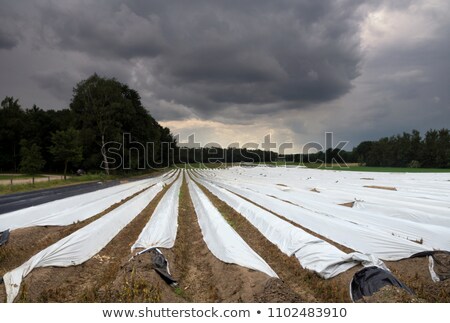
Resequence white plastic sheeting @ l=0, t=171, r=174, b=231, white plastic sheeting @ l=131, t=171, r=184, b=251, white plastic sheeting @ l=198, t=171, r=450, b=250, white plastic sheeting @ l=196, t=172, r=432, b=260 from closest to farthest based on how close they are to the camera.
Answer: white plastic sheeting @ l=196, t=172, r=432, b=260 < white plastic sheeting @ l=131, t=171, r=184, b=251 < white plastic sheeting @ l=198, t=171, r=450, b=250 < white plastic sheeting @ l=0, t=171, r=174, b=231

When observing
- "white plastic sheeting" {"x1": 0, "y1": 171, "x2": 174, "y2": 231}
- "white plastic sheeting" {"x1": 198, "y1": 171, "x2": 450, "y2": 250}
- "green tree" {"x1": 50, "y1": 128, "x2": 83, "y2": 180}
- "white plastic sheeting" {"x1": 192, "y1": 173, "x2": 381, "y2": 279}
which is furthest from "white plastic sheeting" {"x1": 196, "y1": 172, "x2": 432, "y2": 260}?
"green tree" {"x1": 50, "y1": 128, "x2": 83, "y2": 180}

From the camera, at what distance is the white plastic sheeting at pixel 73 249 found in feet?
16.3

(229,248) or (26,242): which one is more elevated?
(229,248)

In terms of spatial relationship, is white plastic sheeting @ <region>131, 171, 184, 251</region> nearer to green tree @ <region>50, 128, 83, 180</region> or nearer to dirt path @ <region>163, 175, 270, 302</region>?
dirt path @ <region>163, 175, 270, 302</region>

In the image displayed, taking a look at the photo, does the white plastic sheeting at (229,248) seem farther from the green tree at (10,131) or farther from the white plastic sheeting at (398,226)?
the green tree at (10,131)

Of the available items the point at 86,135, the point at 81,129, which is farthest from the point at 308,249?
the point at 81,129

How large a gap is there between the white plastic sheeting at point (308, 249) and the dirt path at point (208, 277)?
55.7 inches

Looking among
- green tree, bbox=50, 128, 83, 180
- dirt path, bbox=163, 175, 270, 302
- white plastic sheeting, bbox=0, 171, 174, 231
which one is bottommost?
dirt path, bbox=163, 175, 270, 302

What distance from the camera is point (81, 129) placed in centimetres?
4128

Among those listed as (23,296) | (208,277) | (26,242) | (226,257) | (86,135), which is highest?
(86,135)

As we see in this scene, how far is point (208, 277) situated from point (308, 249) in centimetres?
228

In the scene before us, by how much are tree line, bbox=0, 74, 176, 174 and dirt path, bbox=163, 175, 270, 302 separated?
30939mm

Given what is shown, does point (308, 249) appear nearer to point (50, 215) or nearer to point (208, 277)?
point (208, 277)

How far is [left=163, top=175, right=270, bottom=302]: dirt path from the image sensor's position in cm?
491
